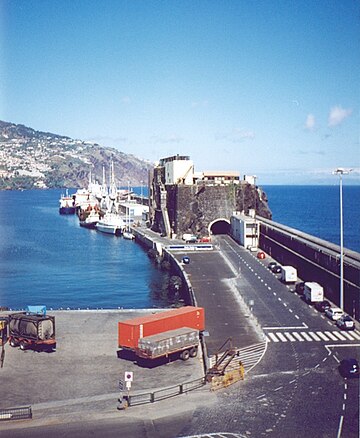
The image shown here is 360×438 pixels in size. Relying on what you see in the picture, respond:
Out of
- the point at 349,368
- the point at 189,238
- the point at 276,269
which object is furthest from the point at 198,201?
the point at 349,368

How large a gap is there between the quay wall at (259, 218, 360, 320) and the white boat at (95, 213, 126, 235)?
2195 inches

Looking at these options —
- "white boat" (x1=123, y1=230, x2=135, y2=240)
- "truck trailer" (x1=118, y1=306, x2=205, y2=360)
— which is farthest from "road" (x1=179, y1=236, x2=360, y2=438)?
"white boat" (x1=123, y1=230, x2=135, y2=240)

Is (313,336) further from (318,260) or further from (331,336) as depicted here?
(318,260)

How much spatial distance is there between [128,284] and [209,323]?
33.3 meters

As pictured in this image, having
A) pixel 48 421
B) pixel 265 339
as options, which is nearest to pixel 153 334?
pixel 265 339

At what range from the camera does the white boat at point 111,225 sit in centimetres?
13699

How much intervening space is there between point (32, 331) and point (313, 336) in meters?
20.8

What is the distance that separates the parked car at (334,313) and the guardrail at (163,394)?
17051mm

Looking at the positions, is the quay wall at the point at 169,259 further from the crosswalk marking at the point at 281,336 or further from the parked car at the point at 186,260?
the crosswalk marking at the point at 281,336

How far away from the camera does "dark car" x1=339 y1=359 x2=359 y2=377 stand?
3394 cm

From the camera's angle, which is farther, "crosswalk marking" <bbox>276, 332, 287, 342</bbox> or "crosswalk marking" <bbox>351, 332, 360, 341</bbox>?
"crosswalk marking" <bbox>351, 332, 360, 341</bbox>

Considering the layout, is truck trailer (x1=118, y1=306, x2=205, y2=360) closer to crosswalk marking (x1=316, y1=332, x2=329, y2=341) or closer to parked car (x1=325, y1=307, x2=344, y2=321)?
crosswalk marking (x1=316, y1=332, x2=329, y2=341)

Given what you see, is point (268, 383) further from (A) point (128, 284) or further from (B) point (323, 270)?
(A) point (128, 284)

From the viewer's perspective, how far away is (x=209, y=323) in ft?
150
